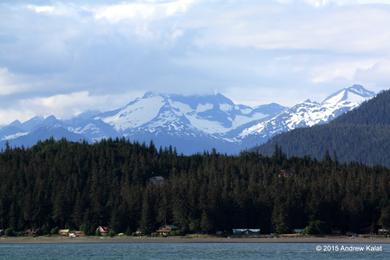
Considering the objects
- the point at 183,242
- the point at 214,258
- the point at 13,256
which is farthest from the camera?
the point at 183,242

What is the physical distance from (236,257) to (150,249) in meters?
28.5

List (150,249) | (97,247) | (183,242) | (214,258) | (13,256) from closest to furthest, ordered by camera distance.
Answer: (214,258) < (13,256) < (150,249) < (97,247) < (183,242)

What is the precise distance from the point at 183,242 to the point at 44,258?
2033 inches

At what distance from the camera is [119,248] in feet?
595

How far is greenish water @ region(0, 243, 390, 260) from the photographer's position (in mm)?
151250

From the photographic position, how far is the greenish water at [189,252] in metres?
151

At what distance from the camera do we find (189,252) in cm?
16300

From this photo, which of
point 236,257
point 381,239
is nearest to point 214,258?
point 236,257

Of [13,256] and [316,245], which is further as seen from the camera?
[316,245]

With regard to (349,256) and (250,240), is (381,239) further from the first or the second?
(349,256)

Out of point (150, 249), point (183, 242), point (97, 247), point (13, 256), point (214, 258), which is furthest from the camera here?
point (183, 242)

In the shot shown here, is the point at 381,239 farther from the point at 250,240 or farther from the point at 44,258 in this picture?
the point at 44,258

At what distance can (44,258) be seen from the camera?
496ft

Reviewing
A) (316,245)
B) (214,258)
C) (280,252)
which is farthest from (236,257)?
(316,245)
